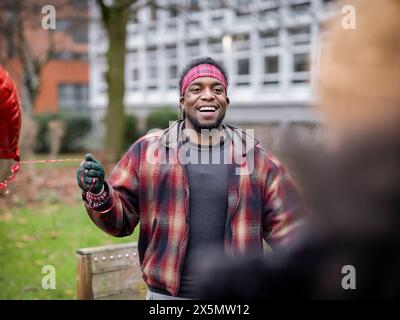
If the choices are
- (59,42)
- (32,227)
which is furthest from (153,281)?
(59,42)

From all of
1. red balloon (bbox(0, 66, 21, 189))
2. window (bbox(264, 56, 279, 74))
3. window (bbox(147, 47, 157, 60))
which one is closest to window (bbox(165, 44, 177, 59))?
window (bbox(147, 47, 157, 60))

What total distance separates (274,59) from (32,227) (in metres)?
7.40

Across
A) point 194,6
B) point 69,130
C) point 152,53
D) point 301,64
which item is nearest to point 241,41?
point 194,6

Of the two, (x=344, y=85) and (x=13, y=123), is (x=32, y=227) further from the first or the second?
(x=344, y=85)

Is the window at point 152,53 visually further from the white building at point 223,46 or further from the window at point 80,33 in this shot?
the window at point 80,33

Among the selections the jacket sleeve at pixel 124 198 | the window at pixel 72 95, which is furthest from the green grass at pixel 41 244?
the window at pixel 72 95

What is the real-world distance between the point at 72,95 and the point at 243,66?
15.8 m

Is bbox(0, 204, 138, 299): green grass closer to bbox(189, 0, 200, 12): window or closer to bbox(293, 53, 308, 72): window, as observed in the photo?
bbox(293, 53, 308, 72): window

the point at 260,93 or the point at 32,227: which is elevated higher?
the point at 260,93

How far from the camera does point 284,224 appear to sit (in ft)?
6.61

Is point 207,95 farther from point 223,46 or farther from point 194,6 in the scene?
point 223,46

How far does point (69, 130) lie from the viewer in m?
17.6

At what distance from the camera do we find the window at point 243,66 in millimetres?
14413

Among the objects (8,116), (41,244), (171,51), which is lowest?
(41,244)
